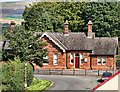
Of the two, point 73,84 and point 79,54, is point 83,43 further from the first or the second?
point 73,84

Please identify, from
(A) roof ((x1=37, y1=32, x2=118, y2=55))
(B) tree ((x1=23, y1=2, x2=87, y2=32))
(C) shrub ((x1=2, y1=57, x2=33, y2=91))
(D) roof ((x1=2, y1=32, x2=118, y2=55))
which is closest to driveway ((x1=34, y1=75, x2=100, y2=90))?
(C) shrub ((x1=2, y1=57, x2=33, y2=91))

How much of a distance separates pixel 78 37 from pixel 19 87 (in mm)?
25525

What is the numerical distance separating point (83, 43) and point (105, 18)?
1820 cm

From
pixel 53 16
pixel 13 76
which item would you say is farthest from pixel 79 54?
pixel 53 16

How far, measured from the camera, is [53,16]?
65250mm

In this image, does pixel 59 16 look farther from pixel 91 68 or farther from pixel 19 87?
pixel 19 87

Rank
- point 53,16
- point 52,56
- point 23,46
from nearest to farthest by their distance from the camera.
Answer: point 23,46 < point 52,56 < point 53,16

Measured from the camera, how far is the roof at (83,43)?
43375 mm

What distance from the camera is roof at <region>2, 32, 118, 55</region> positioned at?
43375mm

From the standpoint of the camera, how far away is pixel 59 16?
64.2 meters

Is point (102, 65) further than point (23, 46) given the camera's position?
Yes

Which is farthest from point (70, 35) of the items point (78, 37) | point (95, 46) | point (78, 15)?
point (78, 15)

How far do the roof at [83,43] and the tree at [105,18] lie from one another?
1434 centimetres

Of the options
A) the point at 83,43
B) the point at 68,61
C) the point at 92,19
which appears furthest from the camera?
the point at 92,19
